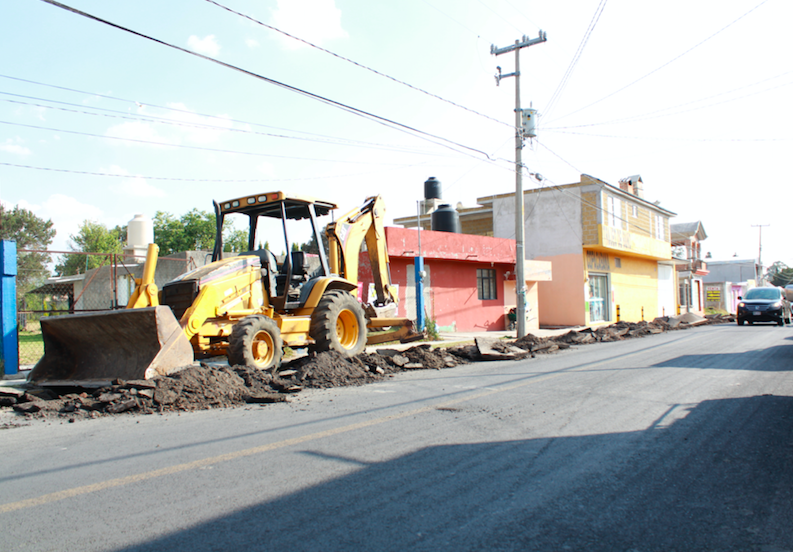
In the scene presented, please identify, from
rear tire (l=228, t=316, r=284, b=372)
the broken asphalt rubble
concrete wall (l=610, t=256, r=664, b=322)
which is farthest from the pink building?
concrete wall (l=610, t=256, r=664, b=322)

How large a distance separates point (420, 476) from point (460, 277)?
19319 mm

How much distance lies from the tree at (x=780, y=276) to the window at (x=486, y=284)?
10988 cm

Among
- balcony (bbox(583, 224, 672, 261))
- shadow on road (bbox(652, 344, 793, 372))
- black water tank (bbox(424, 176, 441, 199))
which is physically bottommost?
shadow on road (bbox(652, 344, 793, 372))

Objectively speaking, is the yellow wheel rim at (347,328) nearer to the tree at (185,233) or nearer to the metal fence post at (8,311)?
the metal fence post at (8,311)

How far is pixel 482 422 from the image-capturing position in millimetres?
6109

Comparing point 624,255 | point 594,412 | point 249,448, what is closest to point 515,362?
point 594,412

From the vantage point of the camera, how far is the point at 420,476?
4238 millimetres

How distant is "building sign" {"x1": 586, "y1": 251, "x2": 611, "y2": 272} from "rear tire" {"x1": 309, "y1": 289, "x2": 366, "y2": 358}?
22581mm

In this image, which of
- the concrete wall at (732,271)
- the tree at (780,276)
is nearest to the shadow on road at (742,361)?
the concrete wall at (732,271)

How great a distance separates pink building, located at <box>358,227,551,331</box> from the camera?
793 inches

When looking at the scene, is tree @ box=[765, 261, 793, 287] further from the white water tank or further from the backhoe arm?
the backhoe arm

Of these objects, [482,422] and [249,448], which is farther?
[482,422]

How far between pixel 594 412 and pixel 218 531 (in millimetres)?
4837

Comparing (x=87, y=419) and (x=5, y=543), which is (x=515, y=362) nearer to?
(x=87, y=419)
